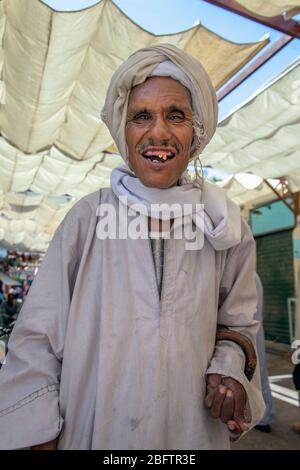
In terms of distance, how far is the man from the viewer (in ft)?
3.18

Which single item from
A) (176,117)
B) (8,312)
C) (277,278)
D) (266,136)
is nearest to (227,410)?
(176,117)

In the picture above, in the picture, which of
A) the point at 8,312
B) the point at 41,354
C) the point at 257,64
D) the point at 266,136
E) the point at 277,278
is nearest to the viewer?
the point at 41,354

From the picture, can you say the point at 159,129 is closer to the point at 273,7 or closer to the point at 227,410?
the point at 227,410

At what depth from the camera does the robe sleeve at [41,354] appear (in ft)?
2.98

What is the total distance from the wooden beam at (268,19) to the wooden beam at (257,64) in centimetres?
11

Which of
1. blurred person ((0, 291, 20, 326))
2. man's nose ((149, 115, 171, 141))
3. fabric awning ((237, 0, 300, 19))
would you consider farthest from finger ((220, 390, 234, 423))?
blurred person ((0, 291, 20, 326))

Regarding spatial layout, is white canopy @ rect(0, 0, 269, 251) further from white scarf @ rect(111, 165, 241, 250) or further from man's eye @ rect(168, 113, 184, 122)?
white scarf @ rect(111, 165, 241, 250)

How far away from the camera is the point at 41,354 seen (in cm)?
100

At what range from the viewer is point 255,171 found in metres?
6.27

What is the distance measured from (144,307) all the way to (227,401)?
34 centimetres

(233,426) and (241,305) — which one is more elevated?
(241,305)

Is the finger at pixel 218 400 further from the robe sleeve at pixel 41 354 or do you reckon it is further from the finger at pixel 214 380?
the robe sleeve at pixel 41 354
